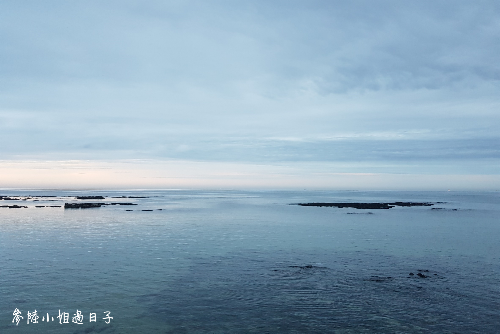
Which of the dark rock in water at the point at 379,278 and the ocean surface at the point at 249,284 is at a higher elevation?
the dark rock in water at the point at 379,278

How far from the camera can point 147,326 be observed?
16203 mm

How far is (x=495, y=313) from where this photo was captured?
59.1 feet

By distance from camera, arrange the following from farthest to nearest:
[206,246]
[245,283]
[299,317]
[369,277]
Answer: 1. [206,246]
2. [369,277]
3. [245,283]
4. [299,317]

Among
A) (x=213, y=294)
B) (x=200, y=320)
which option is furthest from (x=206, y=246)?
(x=200, y=320)

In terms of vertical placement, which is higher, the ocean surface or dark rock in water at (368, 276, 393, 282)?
dark rock in water at (368, 276, 393, 282)

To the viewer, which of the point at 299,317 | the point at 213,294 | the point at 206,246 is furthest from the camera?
the point at 206,246

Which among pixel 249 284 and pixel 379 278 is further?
pixel 379 278

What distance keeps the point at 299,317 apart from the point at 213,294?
5507 millimetres

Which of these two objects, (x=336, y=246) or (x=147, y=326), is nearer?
(x=147, y=326)

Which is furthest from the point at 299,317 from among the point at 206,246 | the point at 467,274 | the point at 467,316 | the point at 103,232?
the point at 103,232

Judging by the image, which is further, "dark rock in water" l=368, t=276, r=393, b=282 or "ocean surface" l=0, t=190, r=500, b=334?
"dark rock in water" l=368, t=276, r=393, b=282

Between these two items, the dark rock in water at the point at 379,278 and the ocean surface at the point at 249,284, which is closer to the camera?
the ocean surface at the point at 249,284

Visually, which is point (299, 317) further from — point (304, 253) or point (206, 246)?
point (206, 246)

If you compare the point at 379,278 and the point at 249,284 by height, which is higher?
the point at 379,278
